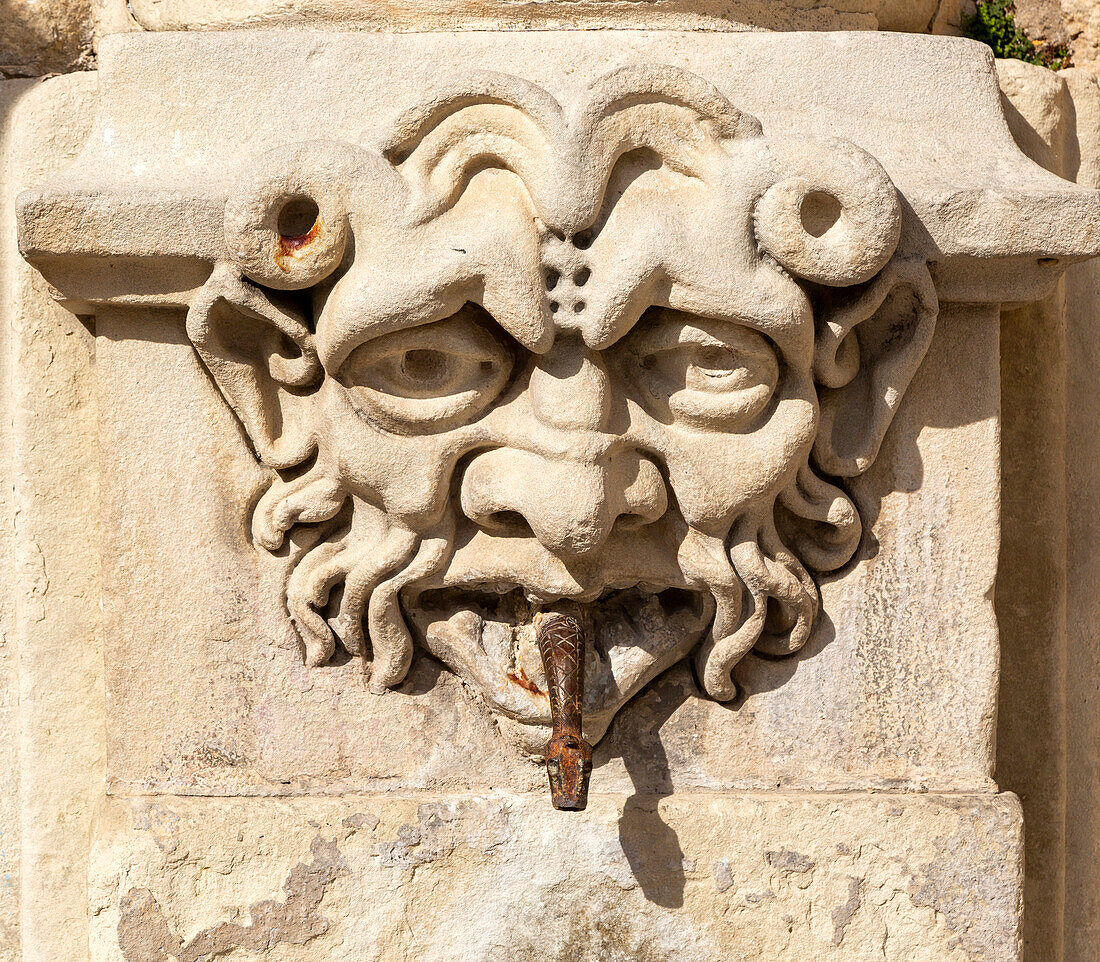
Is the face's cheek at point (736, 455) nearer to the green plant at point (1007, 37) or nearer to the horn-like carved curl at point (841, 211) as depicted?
the horn-like carved curl at point (841, 211)

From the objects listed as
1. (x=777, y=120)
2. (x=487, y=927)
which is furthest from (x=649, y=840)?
(x=777, y=120)

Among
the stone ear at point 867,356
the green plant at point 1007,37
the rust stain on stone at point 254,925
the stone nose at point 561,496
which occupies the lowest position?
the rust stain on stone at point 254,925

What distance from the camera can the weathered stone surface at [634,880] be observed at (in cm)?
164

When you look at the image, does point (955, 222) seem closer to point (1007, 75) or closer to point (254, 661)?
point (1007, 75)

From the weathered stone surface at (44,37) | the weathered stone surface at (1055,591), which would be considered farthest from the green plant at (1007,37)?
the weathered stone surface at (44,37)

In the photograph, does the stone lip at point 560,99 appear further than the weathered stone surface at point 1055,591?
No

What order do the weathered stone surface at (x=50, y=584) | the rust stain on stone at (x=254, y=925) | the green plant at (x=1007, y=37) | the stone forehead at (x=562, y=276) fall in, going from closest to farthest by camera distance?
the stone forehead at (x=562, y=276), the rust stain on stone at (x=254, y=925), the weathered stone surface at (x=50, y=584), the green plant at (x=1007, y=37)

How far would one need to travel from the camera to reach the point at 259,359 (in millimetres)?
1629

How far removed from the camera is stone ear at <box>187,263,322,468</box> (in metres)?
1.53

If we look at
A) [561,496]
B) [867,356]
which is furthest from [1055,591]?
[561,496]

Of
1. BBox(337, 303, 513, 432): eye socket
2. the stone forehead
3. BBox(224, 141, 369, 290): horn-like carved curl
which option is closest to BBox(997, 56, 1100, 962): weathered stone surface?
the stone forehead

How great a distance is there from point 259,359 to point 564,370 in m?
0.44

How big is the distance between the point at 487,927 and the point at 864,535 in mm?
764

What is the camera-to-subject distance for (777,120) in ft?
5.14
